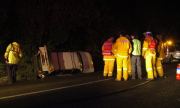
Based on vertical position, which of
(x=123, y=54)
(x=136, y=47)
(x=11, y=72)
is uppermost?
(x=136, y=47)

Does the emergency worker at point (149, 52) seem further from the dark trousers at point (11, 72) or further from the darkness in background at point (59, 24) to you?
the darkness in background at point (59, 24)

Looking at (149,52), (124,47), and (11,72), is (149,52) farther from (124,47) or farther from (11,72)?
(11,72)

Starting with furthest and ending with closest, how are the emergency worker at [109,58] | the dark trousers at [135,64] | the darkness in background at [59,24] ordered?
the darkness in background at [59,24] → the emergency worker at [109,58] → the dark trousers at [135,64]

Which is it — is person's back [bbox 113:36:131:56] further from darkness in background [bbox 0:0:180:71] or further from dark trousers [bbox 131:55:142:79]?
darkness in background [bbox 0:0:180:71]

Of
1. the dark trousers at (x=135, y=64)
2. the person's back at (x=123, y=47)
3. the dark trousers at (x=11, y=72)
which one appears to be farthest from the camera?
the dark trousers at (x=135, y=64)

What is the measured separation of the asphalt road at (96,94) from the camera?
11.3 metres

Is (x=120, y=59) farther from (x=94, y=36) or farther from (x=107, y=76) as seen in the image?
(x=94, y=36)

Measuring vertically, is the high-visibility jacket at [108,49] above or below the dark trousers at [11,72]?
above

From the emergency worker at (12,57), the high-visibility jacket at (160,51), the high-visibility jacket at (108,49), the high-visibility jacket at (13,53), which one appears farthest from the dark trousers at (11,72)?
the high-visibility jacket at (160,51)

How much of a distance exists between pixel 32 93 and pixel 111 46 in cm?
606

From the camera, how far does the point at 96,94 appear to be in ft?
42.8

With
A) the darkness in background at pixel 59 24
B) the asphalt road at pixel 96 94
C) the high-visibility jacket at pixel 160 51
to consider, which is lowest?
the asphalt road at pixel 96 94

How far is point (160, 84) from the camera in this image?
15.9 meters

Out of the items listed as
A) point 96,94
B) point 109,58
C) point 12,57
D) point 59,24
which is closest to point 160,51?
point 109,58
